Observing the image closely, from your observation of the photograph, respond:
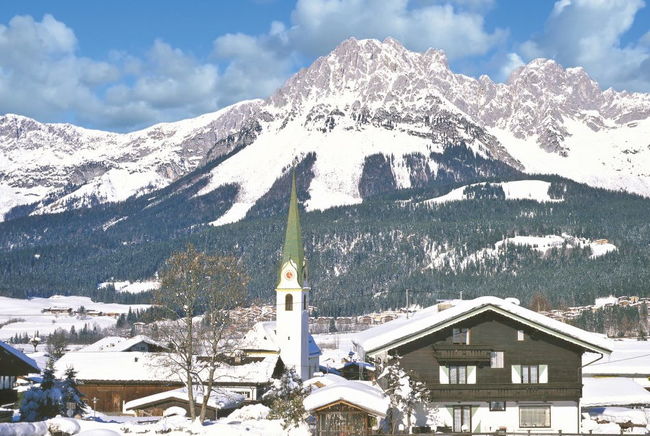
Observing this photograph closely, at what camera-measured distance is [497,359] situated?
55.6 metres

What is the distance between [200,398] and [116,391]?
777 inches

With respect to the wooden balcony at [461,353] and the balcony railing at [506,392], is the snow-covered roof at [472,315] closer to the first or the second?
the wooden balcony at [461,353]

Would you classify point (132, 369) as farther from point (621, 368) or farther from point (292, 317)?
point (621, 368)

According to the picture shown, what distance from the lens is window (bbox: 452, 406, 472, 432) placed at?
54.4 m

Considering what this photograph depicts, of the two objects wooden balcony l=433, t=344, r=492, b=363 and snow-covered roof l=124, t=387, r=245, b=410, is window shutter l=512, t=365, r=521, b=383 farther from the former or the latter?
snow-covered roof l=124, t=387, r=245, b=410

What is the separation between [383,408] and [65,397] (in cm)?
3363

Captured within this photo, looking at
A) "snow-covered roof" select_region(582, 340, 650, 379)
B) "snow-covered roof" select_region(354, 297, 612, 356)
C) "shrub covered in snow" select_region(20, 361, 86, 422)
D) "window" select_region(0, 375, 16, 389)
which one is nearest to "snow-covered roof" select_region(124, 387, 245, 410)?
"shrub covered in snow" select_region(20, 361, 86, 422)

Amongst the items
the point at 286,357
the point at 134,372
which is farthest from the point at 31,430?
the point at 286,357

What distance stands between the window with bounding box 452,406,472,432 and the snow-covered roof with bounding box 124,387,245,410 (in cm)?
3138

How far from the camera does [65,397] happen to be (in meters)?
75.1

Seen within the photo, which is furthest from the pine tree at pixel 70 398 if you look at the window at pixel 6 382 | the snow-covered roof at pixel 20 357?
the snow-covered roof at pixel 20 357

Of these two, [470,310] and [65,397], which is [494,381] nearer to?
[470,310]

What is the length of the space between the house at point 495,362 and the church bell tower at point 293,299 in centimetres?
7313

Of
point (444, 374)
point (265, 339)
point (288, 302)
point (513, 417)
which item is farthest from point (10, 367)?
point (288, 302)
